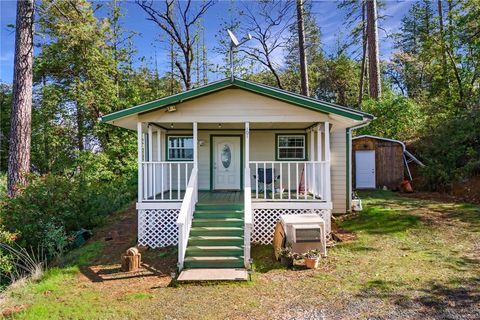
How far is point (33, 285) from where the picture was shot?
19.3 ft

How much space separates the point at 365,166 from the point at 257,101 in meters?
8.89

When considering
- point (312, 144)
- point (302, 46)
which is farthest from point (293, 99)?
point (302, 46)

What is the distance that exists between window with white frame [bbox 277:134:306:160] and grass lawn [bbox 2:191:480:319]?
3.55 meters

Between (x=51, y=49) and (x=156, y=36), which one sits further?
(x=156, y=36)

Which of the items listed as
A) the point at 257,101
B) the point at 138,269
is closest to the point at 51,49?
the point at 257,101

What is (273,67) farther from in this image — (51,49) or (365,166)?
(51,49)

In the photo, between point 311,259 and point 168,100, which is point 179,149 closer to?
point 168,100

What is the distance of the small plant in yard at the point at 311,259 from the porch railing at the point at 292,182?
1549 mm

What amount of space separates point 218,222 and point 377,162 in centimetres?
1033

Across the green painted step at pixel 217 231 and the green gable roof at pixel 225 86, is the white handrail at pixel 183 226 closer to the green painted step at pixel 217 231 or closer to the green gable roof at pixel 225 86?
the green painted step at pixel 217 231

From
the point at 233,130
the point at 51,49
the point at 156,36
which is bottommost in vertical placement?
the point at 233,130

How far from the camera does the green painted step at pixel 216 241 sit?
6.96 metres

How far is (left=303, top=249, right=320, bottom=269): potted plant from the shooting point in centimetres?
636

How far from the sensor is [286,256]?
6562mm
